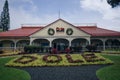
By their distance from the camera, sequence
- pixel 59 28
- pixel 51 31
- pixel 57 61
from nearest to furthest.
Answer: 1. pixel 57 61
2. pixel 59 28
3. pixel 51 31

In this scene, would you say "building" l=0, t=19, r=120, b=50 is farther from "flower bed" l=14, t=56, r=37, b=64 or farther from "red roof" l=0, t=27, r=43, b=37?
"flower bed" l=14, t=56, r=37, b=64

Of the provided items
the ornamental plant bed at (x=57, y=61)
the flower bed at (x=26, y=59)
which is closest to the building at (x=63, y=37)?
the flower bed at (x=26, y=59)

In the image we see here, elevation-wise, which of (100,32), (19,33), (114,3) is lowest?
(100,32)

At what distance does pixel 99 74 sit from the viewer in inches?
763

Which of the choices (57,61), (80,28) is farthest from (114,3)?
(80,28)

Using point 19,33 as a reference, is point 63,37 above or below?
below

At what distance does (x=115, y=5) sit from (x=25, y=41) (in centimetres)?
2701

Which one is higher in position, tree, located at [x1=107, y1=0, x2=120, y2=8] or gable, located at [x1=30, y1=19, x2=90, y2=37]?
tree, located at [x1=107, y1=0, x2=120, y2=8]

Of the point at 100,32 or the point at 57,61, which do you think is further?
the point at 100,32

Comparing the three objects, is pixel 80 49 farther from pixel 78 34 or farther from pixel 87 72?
pixel 87 72

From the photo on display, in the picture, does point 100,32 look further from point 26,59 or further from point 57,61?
point 26,59

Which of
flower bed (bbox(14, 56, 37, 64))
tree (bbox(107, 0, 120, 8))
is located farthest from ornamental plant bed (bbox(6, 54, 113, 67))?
tree (bbox(107, 0, 120, 8))

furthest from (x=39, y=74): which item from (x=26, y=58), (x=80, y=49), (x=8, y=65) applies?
(x=80, y=49)

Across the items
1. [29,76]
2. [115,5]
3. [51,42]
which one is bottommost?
[29,76]
